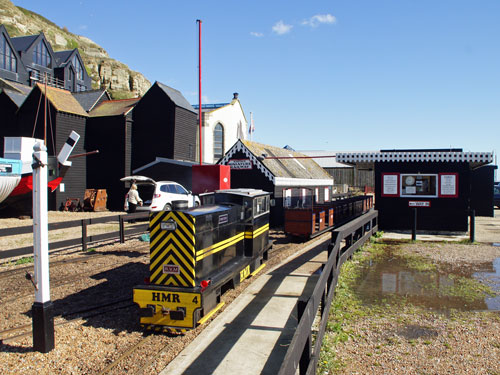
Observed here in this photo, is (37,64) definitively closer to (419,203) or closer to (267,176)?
(267,176)

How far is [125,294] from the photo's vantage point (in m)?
8.39

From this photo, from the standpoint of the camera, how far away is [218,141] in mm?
36969

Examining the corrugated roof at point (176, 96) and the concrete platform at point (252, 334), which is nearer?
the concrete platform at point (252, 334)

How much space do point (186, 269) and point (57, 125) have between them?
83.0 feet

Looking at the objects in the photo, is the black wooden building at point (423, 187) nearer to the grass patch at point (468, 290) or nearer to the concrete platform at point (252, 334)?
the grass patch at point (468, 290)

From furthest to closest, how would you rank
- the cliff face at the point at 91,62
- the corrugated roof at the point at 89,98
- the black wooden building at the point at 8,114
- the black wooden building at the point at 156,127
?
the cliff face at the point at 91,62 < the corrugated roof at the point at 89,98 < the black wooden building at the point at 156,127 < the black wooden building at the point at 8,114

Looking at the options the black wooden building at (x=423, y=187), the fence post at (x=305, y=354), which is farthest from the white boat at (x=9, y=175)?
the fence post at (x=305, y=354)

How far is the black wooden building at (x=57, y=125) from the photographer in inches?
1086

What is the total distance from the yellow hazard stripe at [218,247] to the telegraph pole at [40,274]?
2.44m

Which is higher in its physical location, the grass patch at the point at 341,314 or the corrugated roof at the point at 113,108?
the corrugated roof at the point at 113,108

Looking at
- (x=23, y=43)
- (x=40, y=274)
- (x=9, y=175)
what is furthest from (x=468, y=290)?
(x=23, y=43)

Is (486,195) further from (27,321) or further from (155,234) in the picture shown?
(27,321)

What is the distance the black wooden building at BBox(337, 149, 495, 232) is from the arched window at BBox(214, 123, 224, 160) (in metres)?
20.7

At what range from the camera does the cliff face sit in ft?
290
